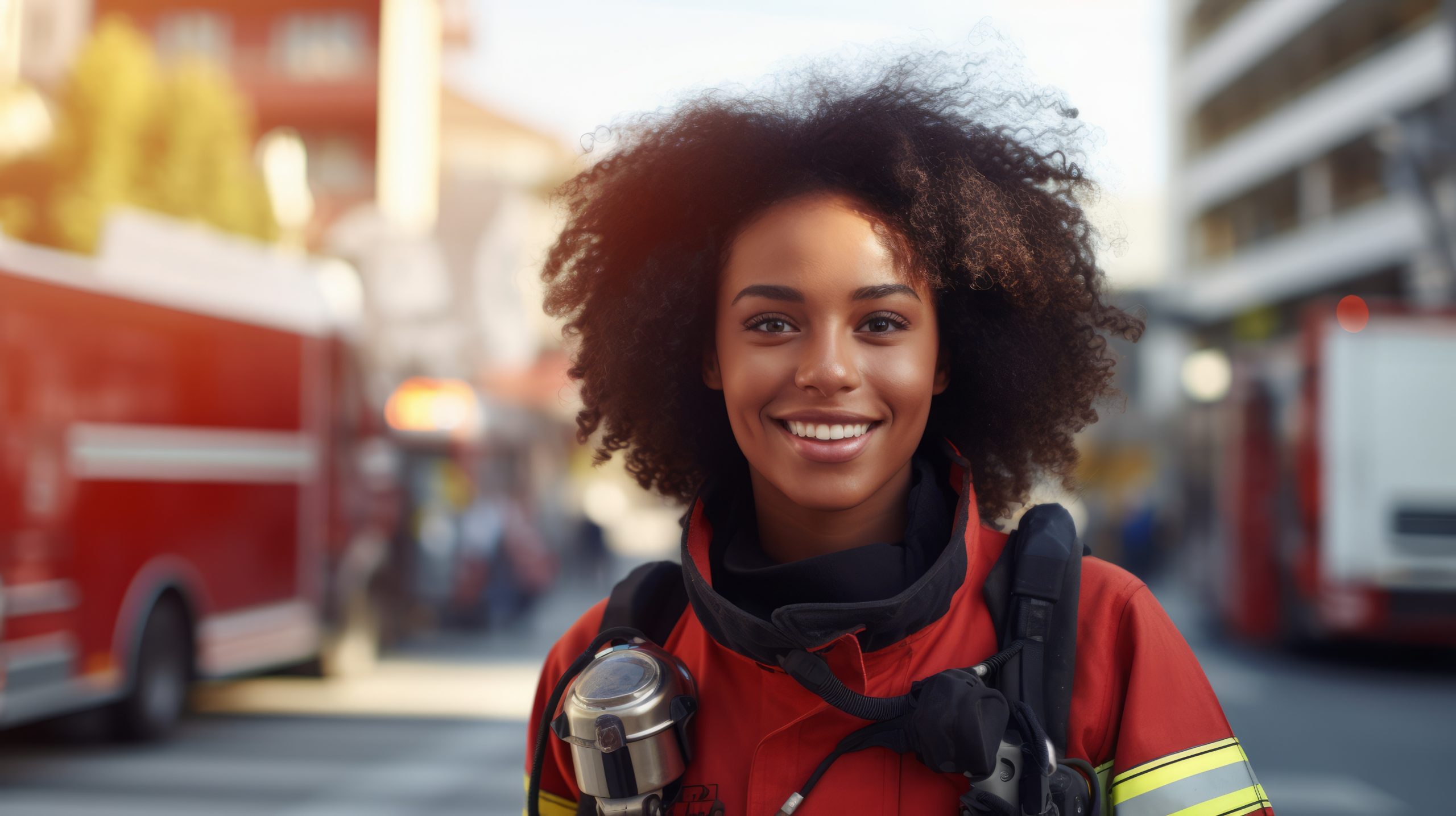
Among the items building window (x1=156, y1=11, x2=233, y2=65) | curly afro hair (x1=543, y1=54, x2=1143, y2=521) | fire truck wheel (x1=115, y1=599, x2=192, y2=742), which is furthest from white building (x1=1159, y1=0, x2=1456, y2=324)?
building window (x1=156, y1=11, x2=233, y2=65)

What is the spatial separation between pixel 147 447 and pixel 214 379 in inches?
39.3

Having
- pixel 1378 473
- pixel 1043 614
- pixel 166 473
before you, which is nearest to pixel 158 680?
pixel 166 473

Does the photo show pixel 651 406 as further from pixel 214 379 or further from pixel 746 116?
pixel 214 379

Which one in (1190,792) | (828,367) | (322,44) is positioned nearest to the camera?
(1190,792)

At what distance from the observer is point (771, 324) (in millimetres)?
1924

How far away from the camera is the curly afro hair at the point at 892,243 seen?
2.00 metres

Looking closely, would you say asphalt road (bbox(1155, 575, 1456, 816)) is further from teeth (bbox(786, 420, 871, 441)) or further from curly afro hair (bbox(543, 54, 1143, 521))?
teeth (bbox(786, 420, 871, 441))

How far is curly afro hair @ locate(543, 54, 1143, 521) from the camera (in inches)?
78.7

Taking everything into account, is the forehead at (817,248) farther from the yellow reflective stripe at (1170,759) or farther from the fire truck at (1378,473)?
the fire truck at (1378,473)

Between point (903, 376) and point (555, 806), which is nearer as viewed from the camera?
point (903, 376)

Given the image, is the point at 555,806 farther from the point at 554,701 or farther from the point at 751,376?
the point at 751,376

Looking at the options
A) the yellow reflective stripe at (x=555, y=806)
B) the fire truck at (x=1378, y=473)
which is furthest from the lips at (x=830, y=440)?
the fire truck at (x=1378, y=473)

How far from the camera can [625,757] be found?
1.86 m

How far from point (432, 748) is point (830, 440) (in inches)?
284
